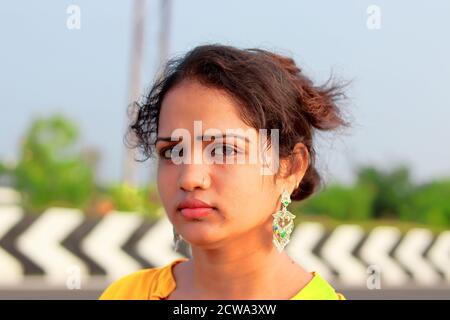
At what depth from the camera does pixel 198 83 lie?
2.60m

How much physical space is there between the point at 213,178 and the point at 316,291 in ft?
1.65

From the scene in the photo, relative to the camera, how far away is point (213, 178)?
248cm

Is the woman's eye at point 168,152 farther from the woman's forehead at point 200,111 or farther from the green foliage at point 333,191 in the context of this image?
the green foliage at point 333,191

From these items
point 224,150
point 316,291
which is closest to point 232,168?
point 224,150

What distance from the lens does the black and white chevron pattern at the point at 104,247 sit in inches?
447

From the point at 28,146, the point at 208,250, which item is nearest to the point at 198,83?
the point at 208,250

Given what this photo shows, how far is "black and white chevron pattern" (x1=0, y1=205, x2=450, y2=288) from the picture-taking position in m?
11.4

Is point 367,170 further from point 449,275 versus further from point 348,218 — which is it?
point 449,275

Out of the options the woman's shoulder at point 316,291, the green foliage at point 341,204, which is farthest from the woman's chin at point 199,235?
the green foliage at point 341,204

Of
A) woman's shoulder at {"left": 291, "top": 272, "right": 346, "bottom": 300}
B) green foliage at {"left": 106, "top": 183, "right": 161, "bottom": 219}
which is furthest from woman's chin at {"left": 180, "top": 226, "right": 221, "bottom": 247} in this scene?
green foliage at {"left": 106, "top": 183, "right": 161, "bottom": 219}

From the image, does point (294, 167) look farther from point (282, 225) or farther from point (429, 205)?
point (429, 205)

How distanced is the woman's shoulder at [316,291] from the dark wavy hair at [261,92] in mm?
377
